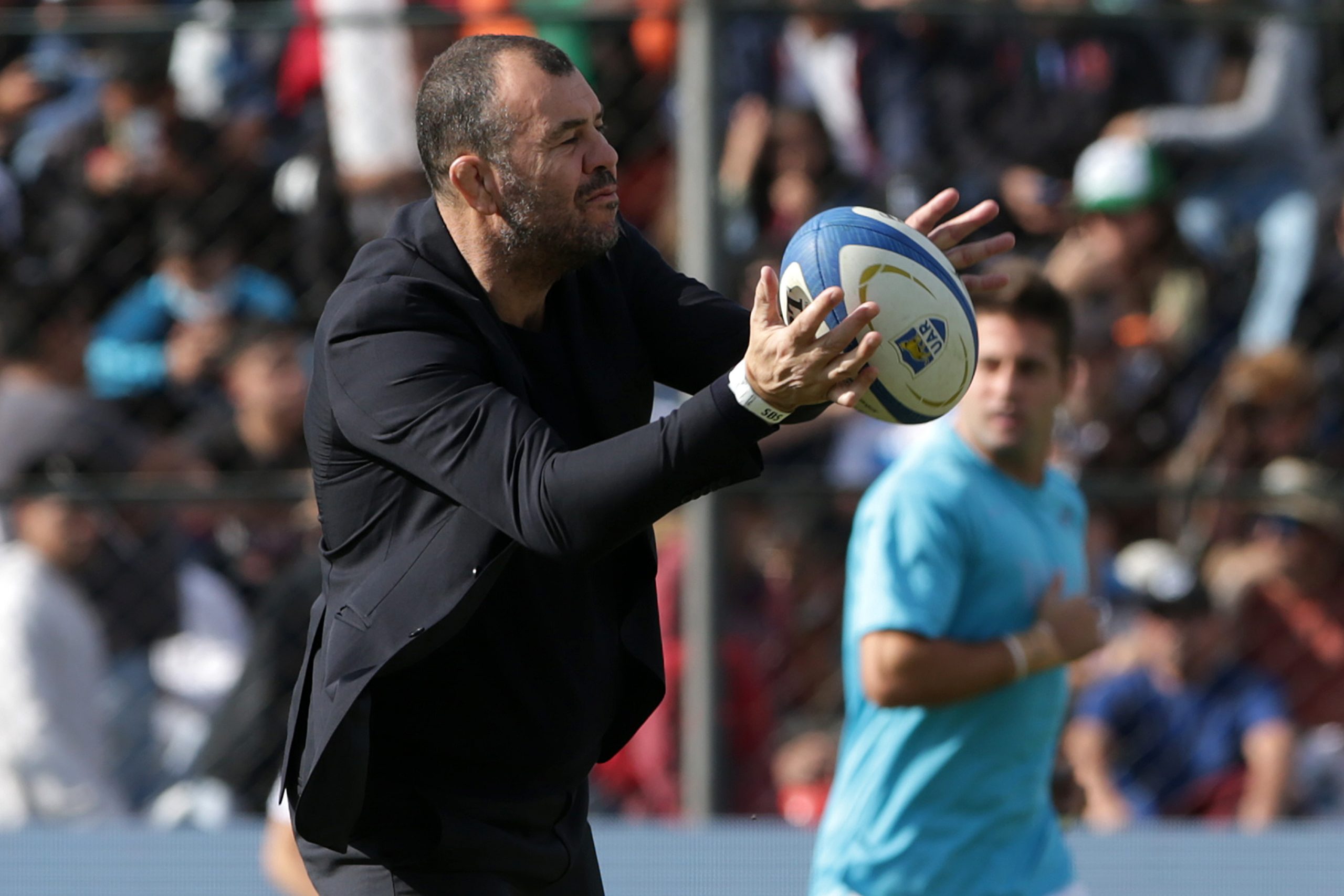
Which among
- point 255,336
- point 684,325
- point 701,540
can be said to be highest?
point 684,325

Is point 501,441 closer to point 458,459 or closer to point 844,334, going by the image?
point 458,459

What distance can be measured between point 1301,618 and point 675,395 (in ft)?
6.56

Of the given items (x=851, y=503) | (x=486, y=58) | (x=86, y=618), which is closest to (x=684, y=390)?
(x=486, y=58)

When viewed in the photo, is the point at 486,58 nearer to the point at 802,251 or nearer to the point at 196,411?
the point at 802,251

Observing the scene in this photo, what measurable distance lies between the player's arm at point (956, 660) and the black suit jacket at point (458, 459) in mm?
768

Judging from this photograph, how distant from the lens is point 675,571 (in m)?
4.75

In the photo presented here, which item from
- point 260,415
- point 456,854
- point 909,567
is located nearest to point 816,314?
point 456,854

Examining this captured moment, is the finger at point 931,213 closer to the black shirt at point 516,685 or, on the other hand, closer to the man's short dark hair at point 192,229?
the black shirt at point 516,685

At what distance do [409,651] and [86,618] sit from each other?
9.46 feet

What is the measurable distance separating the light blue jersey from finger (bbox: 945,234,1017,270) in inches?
32.1

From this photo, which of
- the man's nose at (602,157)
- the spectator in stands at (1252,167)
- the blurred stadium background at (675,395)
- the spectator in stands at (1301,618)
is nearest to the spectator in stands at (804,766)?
the blurred stadium background at (675,395)

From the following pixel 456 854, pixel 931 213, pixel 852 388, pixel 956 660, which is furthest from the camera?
pixel 956 660

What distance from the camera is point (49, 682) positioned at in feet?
15.6

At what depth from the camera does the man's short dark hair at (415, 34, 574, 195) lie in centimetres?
229
